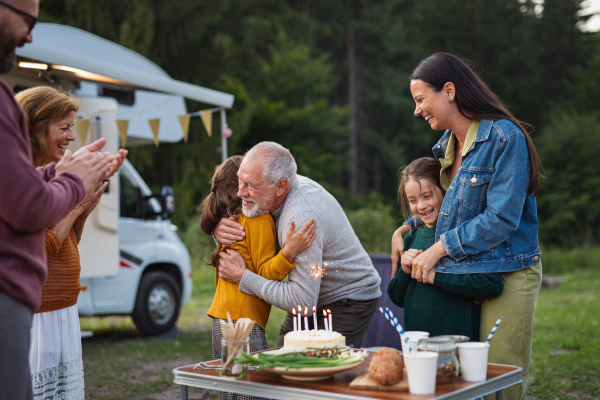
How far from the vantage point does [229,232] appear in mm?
2645

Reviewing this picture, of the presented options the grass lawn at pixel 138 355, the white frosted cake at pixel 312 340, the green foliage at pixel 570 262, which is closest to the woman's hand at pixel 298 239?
the white frosted cake at pixel 312 340

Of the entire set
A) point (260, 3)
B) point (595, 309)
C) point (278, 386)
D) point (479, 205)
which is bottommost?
point (595, 309)

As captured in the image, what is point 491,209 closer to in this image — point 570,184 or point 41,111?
point 41,111

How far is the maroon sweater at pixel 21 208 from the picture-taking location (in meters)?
1.63

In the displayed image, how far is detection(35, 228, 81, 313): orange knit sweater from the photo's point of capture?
257 cm

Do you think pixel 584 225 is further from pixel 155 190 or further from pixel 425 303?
pixel 425 303

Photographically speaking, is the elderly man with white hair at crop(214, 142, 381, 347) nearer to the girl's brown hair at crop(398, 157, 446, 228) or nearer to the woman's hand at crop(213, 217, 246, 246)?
the woman's hand at crop(213, 217, 246, 246)

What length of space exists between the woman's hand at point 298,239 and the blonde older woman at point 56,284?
0.89m

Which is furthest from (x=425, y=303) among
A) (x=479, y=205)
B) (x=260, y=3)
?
(x=260, y=3)

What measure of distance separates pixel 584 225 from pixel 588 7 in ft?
37.0

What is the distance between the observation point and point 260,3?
1931 cm


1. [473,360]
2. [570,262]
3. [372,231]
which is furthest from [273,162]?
[570,262]

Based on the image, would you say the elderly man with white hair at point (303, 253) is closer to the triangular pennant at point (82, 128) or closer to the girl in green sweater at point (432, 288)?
the girl in green sweater at point (432, 288)

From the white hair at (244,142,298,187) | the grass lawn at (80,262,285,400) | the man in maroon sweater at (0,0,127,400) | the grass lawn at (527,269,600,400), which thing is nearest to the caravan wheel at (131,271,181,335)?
the grass lawn at (80,262,285,400)
